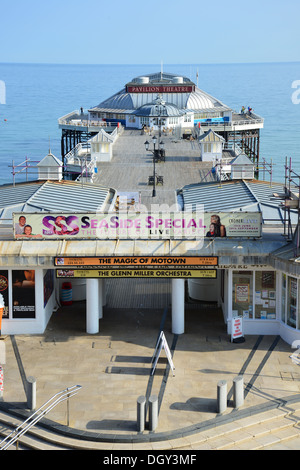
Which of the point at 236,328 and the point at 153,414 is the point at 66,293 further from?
the point at 153,414

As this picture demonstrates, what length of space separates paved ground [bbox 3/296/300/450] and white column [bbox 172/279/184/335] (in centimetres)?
42

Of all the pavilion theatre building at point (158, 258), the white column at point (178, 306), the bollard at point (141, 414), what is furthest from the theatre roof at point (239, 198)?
the bollard at point (141, 414)

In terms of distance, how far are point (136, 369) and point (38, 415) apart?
4.67 m

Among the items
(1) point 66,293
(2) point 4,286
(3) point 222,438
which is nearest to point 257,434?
(3) point 222,438

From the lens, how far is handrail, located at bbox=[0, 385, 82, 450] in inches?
835

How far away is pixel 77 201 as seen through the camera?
1344 inches

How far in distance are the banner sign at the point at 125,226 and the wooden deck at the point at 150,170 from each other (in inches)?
491

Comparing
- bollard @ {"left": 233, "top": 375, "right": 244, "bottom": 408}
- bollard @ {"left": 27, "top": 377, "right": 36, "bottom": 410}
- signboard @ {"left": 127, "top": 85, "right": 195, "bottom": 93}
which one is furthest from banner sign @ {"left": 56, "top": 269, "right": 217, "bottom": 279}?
signboard @ {"left": 127, "top": 85, "right": 195, "bottom": 93}

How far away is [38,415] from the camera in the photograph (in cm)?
2255

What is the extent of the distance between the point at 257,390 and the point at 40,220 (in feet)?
35.2

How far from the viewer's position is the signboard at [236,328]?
2838 cm
